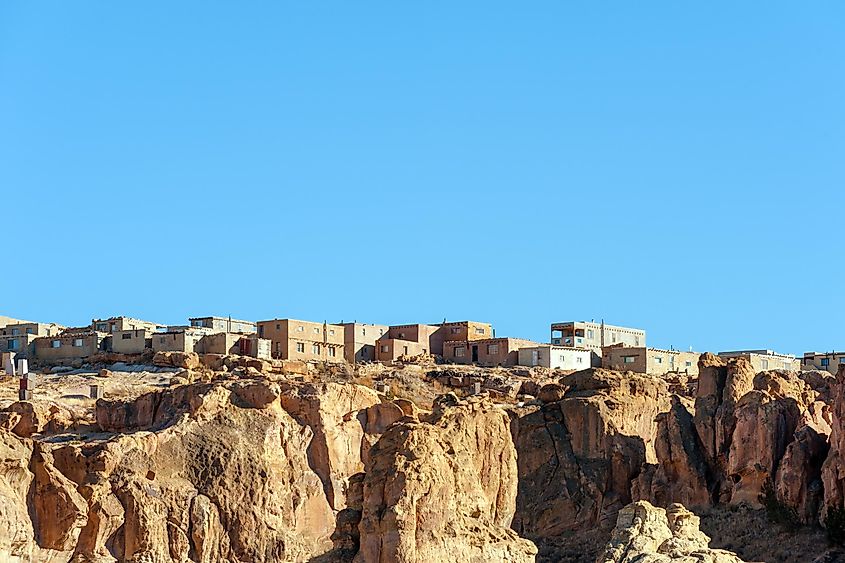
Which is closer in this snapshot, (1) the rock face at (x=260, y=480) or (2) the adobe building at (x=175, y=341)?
(1) the rock face at (x=260, y=480)

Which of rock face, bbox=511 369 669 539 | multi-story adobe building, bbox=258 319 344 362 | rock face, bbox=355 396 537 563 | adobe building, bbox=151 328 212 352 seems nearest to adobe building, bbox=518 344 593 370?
multi-story adobe building, bbox=258 319 344 362

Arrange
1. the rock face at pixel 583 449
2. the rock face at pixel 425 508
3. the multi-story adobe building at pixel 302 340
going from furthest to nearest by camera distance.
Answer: the multi-story adobe building at pixel 302 340
the rock face at pixel 583 449
the rock face at pixel 425 508

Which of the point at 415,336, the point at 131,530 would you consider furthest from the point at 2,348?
the point at 131,530

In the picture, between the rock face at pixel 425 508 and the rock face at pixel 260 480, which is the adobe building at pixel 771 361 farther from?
the rock face at pixel 425 508

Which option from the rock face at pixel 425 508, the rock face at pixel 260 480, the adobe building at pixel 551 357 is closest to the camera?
the rock face at pixel 425 508

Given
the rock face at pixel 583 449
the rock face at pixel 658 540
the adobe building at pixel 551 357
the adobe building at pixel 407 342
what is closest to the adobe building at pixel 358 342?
the adobe building at pixel 407 342

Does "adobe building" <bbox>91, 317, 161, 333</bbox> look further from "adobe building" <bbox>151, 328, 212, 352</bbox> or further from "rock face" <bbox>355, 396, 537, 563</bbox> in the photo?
"rock face" <bbox>355, 396, 537, 563</bbox>

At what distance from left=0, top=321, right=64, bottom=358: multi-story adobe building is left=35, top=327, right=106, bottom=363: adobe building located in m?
0.49

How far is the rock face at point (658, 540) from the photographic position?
54375 millimetres

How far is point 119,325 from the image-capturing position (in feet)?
373

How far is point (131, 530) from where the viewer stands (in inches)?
2736

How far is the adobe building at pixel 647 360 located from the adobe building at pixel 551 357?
171cm

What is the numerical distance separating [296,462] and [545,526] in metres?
9.82

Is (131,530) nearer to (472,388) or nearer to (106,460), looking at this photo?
(106,460)
